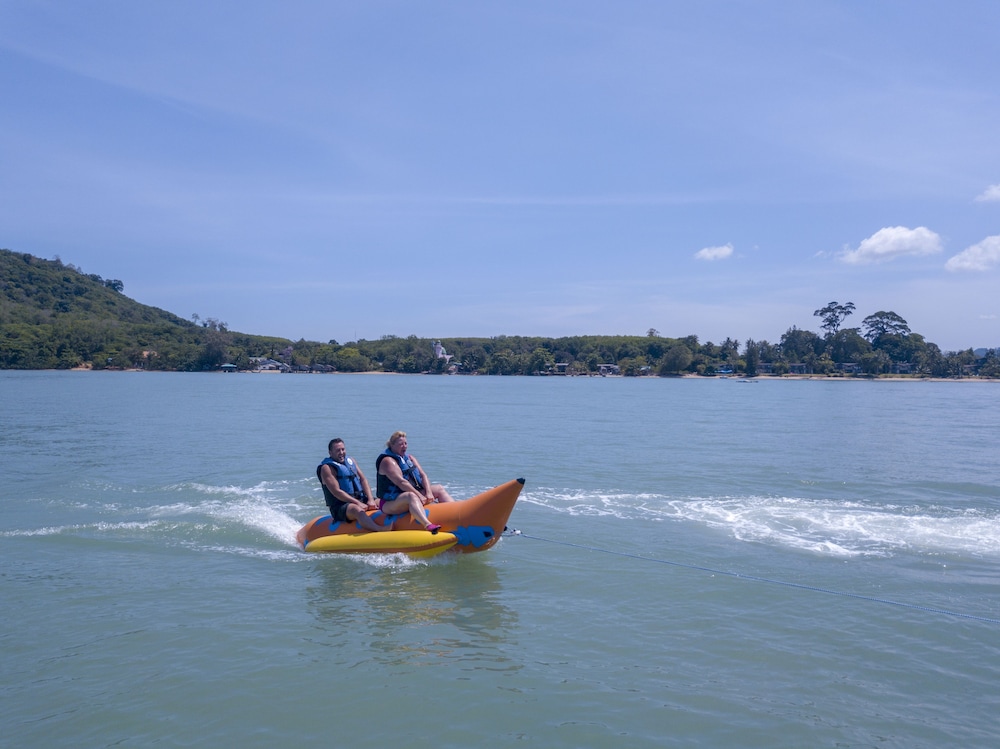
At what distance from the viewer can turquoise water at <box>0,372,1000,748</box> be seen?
5.41m

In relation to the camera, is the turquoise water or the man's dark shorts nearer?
the turquoise water

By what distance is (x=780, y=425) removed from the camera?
102 ft

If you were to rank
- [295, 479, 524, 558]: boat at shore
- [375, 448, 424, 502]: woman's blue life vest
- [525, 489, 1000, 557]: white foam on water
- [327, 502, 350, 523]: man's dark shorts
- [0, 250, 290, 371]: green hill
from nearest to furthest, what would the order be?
[295, 479, 524, 558]: boat at shore → [375, 448, 424, 502]: woman's blue life vest → [327, 502, 350, 523]: man's dark shorts → [525, 489, 1000, 557]: white foam on water → [0, 250, 290, 371]: green hill

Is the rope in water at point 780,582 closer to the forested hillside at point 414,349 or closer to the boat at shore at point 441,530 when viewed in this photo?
the boat at shore at point 441,530

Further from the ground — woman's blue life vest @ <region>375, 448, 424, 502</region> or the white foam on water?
woman's blue life vest @ <region>375, 448, 424, 502</region>

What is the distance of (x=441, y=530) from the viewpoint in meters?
9.22

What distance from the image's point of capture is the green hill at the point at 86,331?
102m

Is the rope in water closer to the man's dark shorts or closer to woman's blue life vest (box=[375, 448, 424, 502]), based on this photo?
woman's blue life vest (box=[375, 448, 424, 502])

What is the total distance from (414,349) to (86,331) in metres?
51.0

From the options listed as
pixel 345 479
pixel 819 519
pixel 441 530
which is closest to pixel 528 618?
pixel 441 530

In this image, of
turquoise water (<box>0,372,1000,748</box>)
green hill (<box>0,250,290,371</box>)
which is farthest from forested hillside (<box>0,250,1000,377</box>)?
turquoise water (<box>0,372,1000,748</box>)

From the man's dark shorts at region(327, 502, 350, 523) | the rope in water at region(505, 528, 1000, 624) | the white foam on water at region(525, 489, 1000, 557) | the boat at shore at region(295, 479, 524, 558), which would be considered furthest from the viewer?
the white foam on water at region(525, 489, 1000, 557)

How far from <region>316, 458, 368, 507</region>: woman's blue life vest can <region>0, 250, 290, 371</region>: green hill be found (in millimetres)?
107985

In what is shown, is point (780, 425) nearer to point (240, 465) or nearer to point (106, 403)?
point (240, 465)
